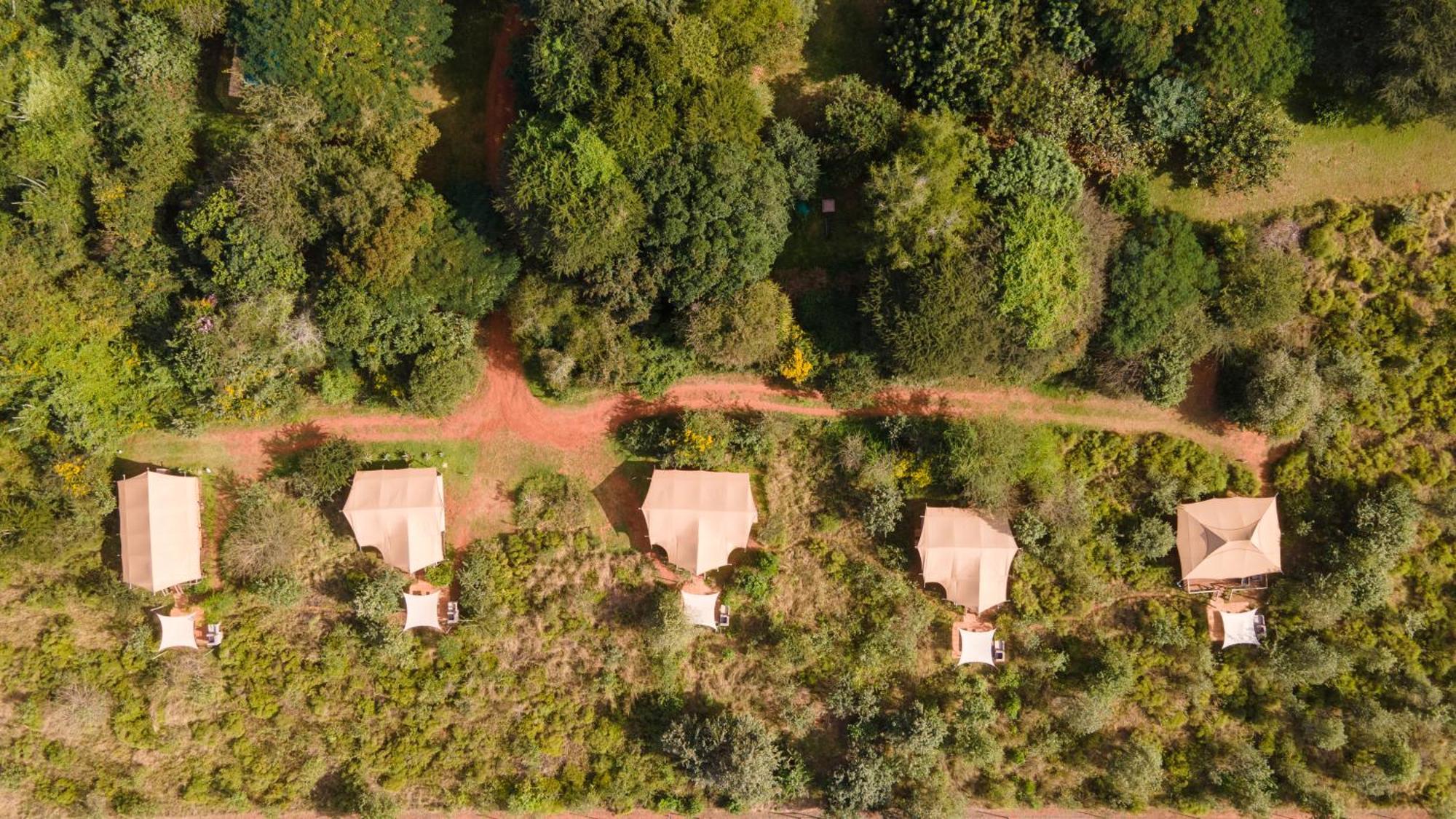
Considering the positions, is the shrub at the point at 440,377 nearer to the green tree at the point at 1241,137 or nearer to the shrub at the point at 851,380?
the shrub at the point at 851,380

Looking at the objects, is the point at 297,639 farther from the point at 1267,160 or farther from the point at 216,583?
the point at 1267,160

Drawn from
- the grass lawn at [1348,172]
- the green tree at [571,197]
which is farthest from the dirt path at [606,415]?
the grass lawn at [1348,172]

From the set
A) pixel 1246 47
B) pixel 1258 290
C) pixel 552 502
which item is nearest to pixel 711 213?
pixel 552 502

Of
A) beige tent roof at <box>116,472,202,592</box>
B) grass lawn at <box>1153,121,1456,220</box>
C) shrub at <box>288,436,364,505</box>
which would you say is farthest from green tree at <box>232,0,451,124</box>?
grass lawn at <box>1153,121,1456,220</box>

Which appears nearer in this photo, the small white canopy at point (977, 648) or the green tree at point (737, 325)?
the green tree at point (737, 325)

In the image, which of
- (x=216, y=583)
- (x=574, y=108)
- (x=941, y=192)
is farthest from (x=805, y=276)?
(x=216, y=583)

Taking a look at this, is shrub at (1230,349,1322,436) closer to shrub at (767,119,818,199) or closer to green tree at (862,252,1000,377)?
green tree at (862,252,1000,377)
